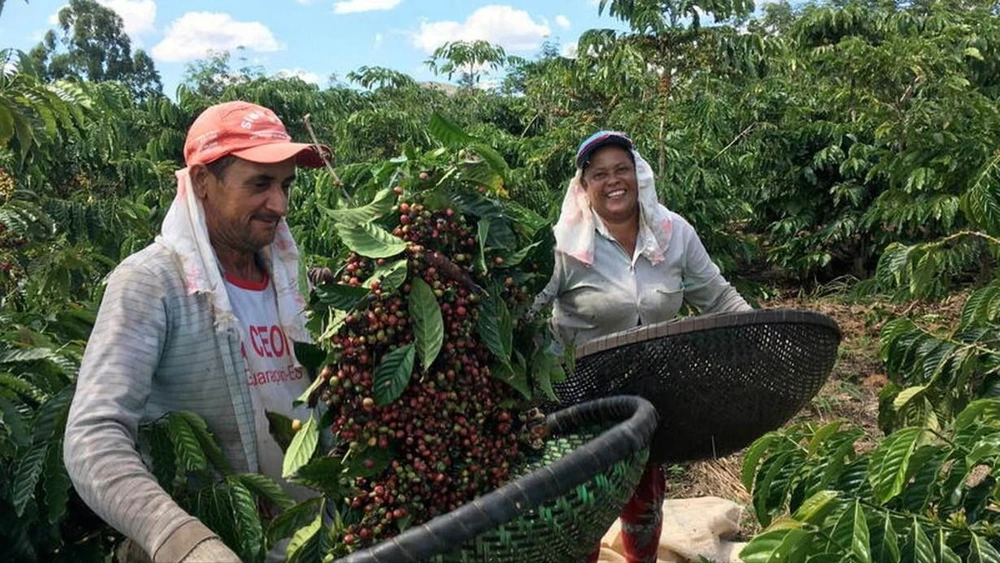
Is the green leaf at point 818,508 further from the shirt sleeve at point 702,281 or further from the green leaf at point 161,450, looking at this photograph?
the shirt sleeve at point 702,281

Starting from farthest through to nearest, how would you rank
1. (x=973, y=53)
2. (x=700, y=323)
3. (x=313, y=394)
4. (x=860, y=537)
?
1. (x=973, y=53)
2. (x=700, y=323)
3. (x=313, y=394)
4. (x=860, y=537)

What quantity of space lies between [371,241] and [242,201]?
295 millimetres

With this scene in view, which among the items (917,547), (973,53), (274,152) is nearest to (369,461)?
(274,152)

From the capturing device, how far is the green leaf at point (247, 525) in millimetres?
1278

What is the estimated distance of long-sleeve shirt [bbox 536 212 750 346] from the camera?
2332mm

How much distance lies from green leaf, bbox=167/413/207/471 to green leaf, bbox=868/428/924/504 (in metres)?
0.94

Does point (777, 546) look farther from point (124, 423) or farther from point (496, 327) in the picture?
point (124, 423)

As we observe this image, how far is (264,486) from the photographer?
52.5 inches

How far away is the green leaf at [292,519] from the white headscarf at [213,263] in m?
0.28

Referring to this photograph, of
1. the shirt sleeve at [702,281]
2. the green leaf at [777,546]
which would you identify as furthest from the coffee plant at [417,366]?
the shirt sleeve at [702,281]

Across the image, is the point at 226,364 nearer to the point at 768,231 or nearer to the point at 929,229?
the point at 929,229

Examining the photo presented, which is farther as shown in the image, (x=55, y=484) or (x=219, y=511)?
(x=55, y=484)

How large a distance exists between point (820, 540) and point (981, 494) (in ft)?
1.14

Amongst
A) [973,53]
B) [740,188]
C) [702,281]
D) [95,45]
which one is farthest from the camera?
[95,45]
